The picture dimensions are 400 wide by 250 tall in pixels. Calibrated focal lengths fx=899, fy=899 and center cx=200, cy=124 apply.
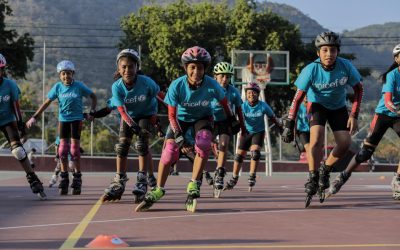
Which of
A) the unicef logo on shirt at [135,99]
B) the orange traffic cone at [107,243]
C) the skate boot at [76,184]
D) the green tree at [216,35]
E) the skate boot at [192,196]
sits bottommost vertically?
the skate boot at [76,184]

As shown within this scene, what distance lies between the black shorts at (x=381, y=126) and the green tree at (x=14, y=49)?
3756cm

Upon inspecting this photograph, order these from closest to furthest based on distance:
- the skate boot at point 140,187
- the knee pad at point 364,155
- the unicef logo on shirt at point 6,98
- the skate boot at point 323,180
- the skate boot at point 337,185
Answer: the skate boot at point 323,180 < the skate boot at point 140,187 < the skate boot at point 337,185 < the unicef logo on shirt at point 6,98 < the knee pad at point 364,155

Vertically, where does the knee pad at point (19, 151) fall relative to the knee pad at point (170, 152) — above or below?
below

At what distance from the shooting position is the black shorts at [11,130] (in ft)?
40.0

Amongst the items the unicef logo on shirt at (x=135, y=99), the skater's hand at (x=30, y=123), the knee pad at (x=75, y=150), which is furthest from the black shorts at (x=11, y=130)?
the unicef logo on shirt at (x=135, y=99)

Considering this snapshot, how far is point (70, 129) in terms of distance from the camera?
551 inches

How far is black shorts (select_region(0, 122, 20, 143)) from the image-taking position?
12188 mm

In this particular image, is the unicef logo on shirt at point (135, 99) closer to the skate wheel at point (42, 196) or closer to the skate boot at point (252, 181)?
the skate wheel at point (42, 196)

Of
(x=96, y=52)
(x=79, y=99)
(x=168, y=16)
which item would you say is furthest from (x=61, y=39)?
(x=79, y=99)

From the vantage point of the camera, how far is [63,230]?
788cm

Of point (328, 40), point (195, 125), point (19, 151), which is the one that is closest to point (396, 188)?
point (328, 40)

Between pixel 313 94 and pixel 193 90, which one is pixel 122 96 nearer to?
pixel 193 90

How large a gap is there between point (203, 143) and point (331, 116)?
188 centimetres

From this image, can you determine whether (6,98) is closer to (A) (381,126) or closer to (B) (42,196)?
(B) (42,196)
